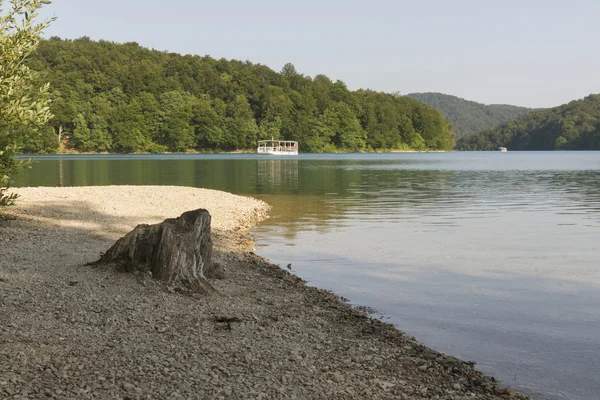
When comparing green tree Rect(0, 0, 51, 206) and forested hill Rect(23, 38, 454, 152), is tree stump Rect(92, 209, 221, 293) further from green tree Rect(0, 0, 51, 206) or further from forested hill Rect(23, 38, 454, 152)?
forested hill Rect(23, 38, 454, 152)

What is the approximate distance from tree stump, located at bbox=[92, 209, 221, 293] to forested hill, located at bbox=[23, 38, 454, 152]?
13489 cm

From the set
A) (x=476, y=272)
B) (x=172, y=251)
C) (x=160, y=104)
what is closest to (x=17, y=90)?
(x=172, y=251)

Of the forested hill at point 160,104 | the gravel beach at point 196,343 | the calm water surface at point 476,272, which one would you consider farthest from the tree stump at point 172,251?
the forested hill at point 160,104

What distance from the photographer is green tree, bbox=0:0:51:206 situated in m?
14.6

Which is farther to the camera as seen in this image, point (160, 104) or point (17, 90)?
point (160, 104)

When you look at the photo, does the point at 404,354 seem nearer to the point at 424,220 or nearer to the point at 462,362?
the point at 462,362

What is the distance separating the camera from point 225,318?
28.9 feet

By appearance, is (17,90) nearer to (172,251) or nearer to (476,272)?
(172,251)

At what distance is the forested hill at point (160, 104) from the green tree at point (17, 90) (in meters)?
128

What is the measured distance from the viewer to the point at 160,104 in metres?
168

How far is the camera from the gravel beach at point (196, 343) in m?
6.30

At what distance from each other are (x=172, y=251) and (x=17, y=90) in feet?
26.8

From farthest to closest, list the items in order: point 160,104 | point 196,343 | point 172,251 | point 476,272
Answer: point 160,104 < point 476,272 < point 172,251 < point 196,343

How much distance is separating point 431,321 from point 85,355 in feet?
19.5
